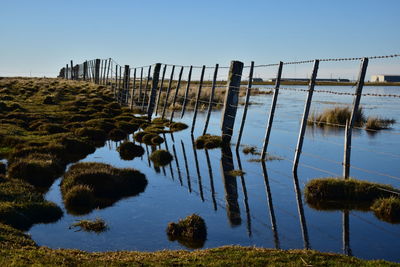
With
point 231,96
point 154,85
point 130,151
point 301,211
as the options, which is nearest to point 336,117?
point 154,85

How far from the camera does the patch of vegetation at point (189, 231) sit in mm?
8531

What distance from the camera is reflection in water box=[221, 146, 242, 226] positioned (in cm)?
986

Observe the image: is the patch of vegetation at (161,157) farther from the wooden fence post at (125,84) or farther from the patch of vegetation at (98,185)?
the wooden fence post at (125,84)

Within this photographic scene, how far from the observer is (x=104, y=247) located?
321 inches

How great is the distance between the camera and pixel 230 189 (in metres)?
12.2

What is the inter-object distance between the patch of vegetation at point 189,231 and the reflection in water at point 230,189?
0.91 meters

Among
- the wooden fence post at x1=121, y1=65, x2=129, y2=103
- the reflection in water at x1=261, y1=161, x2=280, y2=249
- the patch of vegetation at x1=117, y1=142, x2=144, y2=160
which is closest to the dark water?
the reflection in water at x1=261, y1=161, x2=280, y2=249

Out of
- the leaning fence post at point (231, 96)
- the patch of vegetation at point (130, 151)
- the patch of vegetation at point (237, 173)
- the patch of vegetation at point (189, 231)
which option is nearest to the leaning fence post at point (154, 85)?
the leaning fence post at point (231, 96)

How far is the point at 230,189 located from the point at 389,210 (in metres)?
3.93

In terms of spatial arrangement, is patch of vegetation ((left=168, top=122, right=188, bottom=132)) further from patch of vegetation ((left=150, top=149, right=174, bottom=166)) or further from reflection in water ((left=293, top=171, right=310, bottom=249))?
reflection in water ((left=293, top=171, right=310, bottom=249))

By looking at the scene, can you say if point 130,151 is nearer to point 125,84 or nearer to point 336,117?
point 336,117

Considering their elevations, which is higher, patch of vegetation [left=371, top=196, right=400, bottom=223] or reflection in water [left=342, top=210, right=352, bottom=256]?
patch of vegetation [left=371, top=196, right=400, bottom=223]

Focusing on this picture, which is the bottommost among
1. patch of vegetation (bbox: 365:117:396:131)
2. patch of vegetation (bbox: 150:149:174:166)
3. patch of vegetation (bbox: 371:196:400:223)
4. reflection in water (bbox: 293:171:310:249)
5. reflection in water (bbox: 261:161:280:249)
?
patch of vegetation (bbox: 150:149:174:166)

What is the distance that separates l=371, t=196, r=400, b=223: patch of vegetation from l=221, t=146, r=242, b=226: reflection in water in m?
2.84
